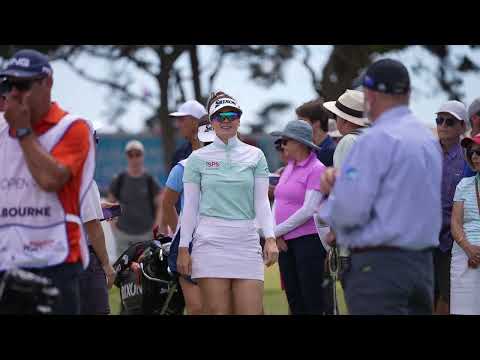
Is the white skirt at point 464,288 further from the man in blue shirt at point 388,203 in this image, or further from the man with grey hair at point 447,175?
the man in blue shirt at point 388,203

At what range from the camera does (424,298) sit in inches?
A: 248

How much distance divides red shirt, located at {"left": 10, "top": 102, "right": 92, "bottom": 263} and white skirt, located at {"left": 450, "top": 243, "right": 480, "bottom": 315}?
4.03m

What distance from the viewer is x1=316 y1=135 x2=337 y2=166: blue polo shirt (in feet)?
35.2

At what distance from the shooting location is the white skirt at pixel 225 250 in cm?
876

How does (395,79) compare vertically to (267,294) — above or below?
above

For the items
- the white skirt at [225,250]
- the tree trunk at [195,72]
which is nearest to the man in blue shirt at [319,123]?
the white skirt at [225,250]

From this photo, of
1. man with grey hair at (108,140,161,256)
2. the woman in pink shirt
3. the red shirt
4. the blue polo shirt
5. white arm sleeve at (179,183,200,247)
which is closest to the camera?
the red shirt

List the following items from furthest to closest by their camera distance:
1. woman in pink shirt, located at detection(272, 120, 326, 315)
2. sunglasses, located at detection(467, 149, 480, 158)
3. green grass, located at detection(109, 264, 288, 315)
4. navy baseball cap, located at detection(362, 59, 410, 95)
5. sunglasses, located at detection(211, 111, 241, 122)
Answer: green grass, located at detection(109, 264, 288, 315)
woman in pink shirt, located at detection(272, 120, 326, 315)
sunglasses, located at detection(467, 149, 480, 158)
sunglasses, located at detection(211, 111, 241, 122)
navy baseball cap, located at detection(362, 59, 410, 95)

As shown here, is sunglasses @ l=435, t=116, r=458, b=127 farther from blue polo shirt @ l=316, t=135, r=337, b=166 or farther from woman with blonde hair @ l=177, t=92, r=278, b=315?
woman with blonde hair @ l=177, t=92, r=278, b=315

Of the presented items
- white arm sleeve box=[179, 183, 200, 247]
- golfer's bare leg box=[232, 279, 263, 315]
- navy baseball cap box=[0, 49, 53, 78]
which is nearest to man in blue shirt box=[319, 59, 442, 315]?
navy baseball cap box=[0, 49, 53, 78]

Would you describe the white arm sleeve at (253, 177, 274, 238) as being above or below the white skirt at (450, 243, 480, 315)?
above
